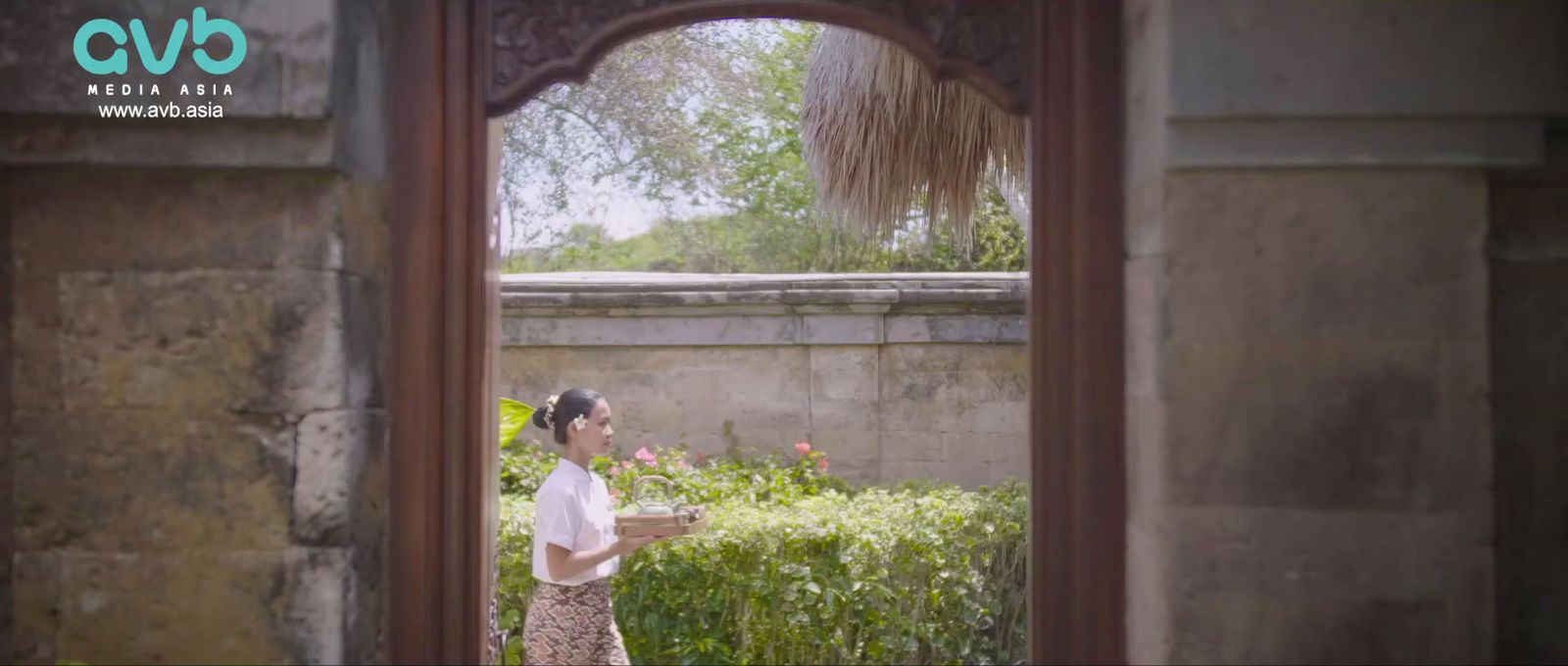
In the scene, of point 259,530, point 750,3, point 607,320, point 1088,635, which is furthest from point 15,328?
point 607,320

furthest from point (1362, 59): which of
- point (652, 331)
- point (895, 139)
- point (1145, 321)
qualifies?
point (652, 331)

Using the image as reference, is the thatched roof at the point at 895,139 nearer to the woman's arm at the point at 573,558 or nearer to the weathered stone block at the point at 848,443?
the woman's arm at the point at 573,558

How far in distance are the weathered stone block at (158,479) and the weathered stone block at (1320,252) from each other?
169 centimetres

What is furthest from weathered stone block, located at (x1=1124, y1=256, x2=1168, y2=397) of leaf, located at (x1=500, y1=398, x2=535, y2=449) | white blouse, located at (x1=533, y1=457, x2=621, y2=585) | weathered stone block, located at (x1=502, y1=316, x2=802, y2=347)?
weathered stone block, located at (x1=502, y1=316, x2=802, y2=347)

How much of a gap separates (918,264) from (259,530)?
619 inches

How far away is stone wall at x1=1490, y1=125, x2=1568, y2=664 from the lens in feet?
8.00

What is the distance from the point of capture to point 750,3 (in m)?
2.64

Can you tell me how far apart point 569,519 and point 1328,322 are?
2328 mm

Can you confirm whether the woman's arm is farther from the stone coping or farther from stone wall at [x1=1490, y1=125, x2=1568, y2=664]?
the stone coping

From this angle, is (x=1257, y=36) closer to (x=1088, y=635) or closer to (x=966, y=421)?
(x=1088, y=635)

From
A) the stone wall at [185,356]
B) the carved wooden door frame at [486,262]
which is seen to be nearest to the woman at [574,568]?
the carved wooden door frame at [486,262]

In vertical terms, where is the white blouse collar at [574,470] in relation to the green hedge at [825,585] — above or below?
above

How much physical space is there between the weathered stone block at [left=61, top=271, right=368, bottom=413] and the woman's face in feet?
5.47

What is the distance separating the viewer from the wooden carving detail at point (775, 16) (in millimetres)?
2652
